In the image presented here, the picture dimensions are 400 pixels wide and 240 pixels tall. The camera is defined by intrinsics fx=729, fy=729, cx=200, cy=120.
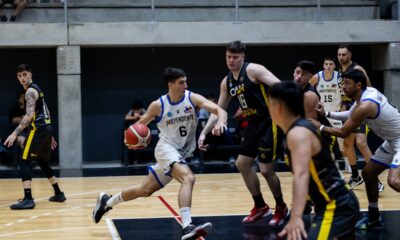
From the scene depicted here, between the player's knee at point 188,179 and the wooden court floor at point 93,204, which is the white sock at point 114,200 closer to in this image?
the wooden court floor at point 93,204

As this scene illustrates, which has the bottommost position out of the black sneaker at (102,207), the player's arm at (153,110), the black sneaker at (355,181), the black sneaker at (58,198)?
the black sneaker at (58,198)

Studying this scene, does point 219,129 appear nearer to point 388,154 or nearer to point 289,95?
point 388,154

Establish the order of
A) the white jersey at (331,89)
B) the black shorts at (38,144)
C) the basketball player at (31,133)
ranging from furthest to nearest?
the white jersey at (331,89), the black shorts at (38,144), the basketball player at (31,133)

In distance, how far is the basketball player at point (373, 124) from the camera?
624cm

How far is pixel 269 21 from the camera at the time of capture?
46.4 ft

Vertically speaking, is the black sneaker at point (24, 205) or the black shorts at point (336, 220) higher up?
the black shorts at point (336, 220)

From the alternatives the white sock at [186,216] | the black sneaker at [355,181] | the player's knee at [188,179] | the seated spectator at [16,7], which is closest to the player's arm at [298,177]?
the white sock at [186,216]

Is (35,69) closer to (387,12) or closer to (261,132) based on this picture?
(387,12)

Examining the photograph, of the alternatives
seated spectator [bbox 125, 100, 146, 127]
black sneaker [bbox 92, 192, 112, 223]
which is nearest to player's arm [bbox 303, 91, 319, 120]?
black sneaker [bbox 92, 192, 112, 223]

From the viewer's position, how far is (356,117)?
20.4 ft

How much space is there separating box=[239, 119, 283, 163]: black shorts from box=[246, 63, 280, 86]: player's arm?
0.41 m

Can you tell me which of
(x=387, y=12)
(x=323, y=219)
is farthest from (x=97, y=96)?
(x=323, y=219)

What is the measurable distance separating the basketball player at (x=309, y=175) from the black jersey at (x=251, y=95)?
292 centimetres

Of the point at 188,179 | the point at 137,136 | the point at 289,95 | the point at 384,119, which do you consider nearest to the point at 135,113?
the point at 137,136
